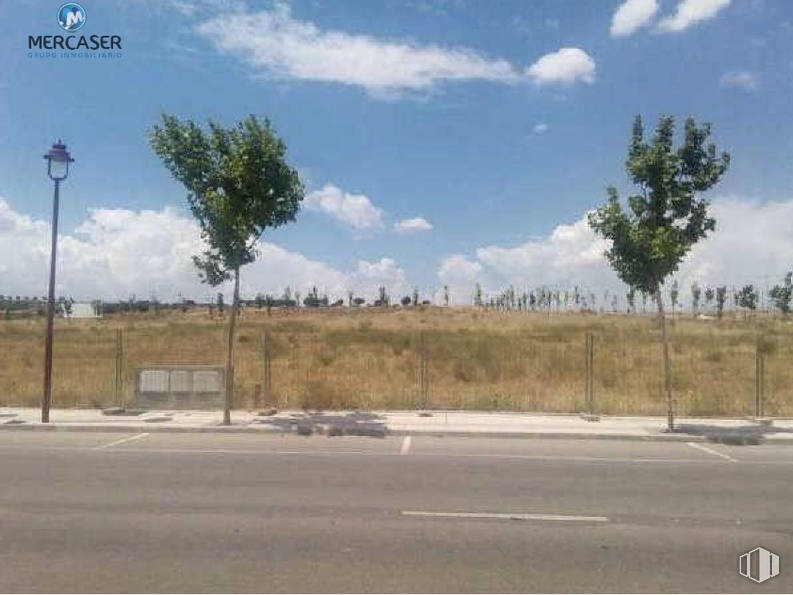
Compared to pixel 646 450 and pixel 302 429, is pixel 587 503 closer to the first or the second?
pixel 646 450

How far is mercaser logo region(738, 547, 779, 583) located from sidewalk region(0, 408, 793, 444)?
21.8 feet

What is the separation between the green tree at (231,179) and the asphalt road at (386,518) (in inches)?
170

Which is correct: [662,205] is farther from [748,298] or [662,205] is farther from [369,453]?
[748,298]

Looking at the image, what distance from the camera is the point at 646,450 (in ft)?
37.9

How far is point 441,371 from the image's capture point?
2319 centimetres

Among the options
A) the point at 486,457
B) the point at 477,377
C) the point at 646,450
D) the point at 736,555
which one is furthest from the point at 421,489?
the point at 477,377

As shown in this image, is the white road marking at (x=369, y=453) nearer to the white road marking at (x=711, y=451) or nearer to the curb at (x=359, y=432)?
the white road marking at (x=711, y=451)

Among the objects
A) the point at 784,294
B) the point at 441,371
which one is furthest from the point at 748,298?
the point at 441,371

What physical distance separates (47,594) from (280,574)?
64.5 inches

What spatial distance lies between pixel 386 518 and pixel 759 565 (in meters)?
3.38

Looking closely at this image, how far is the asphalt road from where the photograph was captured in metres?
5.23

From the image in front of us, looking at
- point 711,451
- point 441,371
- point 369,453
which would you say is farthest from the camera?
point 441,371

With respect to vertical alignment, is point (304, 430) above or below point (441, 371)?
below

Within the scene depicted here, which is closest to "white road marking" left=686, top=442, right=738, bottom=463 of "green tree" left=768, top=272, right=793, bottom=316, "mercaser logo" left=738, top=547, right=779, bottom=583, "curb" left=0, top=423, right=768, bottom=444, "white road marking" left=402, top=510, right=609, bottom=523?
"curb" left=0, top=423, right=768, bottom=444
